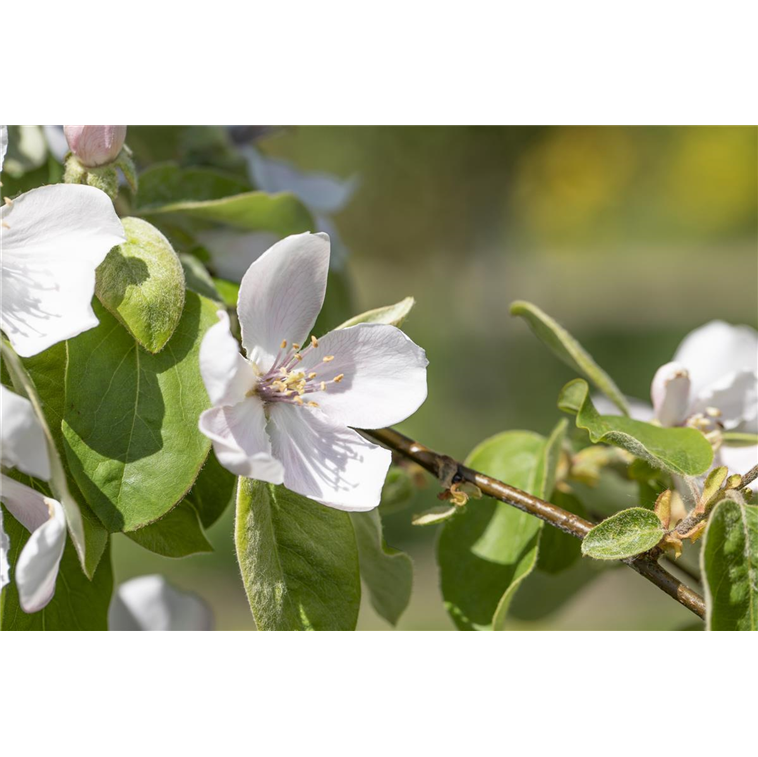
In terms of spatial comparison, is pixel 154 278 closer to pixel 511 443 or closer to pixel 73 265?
pixel 73 265

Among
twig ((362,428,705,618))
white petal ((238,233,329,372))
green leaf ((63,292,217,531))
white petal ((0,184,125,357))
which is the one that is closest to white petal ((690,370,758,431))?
twig ((362,428,705,618))

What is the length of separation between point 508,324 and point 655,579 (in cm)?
656

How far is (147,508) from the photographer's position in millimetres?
799

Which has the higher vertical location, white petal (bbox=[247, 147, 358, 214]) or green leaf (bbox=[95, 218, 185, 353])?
white petal (bbox=[247, 147, 358, 214])

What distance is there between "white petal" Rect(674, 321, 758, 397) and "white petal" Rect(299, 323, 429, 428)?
23.5 inches

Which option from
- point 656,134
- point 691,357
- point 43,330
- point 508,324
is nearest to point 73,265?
point 43,330

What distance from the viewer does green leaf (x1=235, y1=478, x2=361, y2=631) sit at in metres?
0.82

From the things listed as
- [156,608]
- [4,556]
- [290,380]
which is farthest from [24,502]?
[156,608]

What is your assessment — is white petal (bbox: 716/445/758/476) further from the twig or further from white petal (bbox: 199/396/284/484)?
white petal (bbox: 199/396/284/484)

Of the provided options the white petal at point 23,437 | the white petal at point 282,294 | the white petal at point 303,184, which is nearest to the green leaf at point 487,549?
the white petal at point 282,294

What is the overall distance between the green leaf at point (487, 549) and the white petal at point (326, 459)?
22cm

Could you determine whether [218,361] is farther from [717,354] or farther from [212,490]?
[717,354]

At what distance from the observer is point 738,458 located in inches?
43.6

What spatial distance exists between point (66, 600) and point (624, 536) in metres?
0.58
